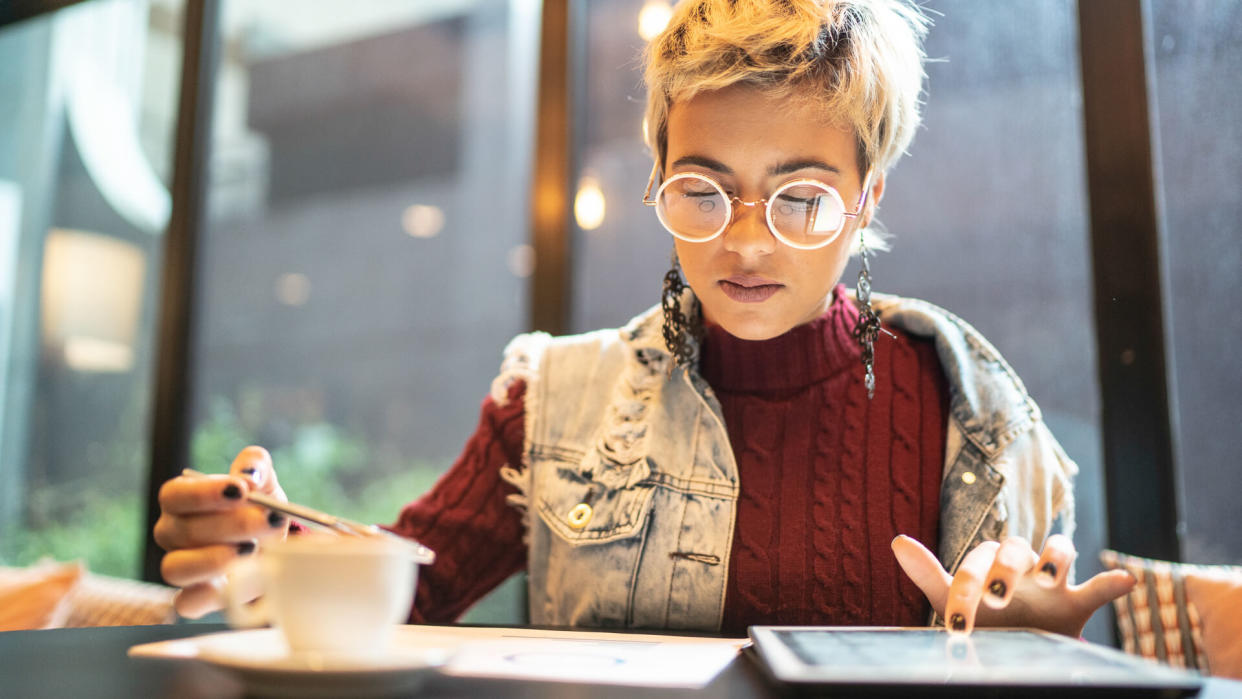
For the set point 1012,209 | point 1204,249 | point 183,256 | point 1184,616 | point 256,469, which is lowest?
point 1184,616

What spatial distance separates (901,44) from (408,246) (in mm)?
1727

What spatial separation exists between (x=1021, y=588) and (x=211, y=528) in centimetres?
66

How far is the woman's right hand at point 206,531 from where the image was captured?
0.67 metres

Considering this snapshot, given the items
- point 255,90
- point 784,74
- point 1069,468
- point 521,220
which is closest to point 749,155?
point 784,74

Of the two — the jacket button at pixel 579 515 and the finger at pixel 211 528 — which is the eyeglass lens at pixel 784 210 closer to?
the jacket button at pixel 579 515

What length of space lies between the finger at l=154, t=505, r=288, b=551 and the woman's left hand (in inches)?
21.4

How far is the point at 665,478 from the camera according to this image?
3.70 ft

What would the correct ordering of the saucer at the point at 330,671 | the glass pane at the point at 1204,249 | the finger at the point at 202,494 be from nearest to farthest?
the saucer at the point at 330,671, the finger at the point at 202,494, the glass pane at the point at 1204,249

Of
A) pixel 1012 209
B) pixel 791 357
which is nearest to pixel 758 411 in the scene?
pixel 791 357

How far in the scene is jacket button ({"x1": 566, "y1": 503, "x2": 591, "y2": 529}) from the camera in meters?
1.12

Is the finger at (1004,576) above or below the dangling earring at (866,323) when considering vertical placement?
below

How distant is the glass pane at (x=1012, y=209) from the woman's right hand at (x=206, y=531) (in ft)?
4.09

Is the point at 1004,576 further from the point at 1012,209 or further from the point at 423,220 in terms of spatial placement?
the point at 423,220

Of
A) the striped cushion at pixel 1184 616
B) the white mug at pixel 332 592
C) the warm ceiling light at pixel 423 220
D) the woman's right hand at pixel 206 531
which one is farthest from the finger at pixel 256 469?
the warm ceiling light at pixel 423 220
